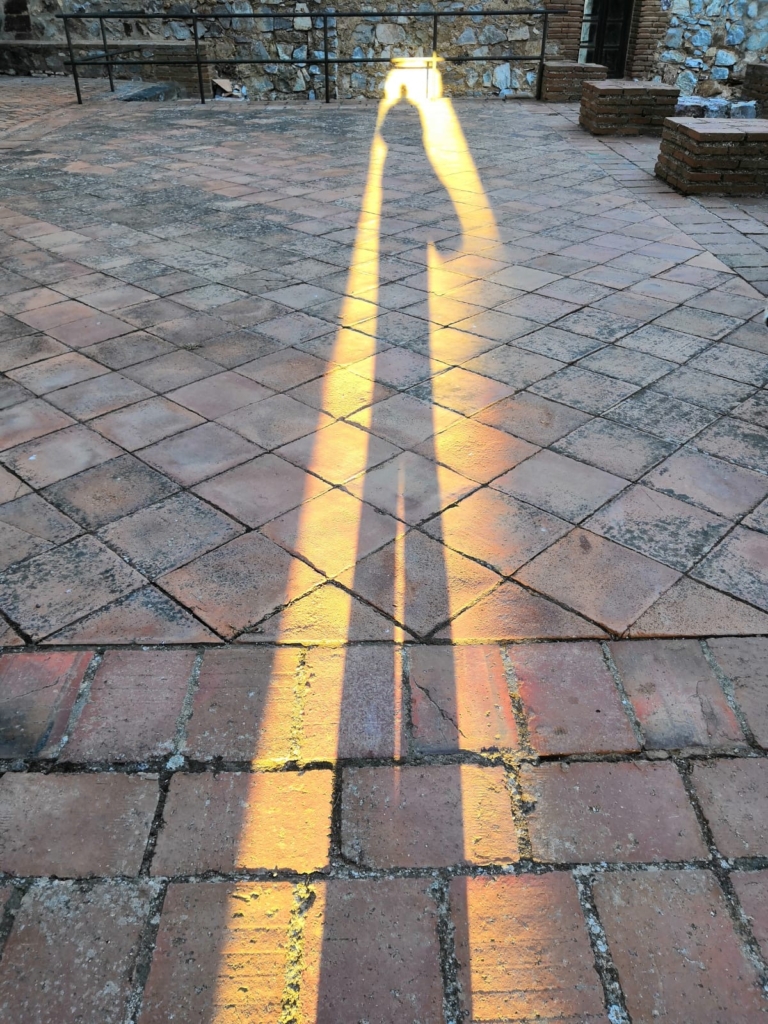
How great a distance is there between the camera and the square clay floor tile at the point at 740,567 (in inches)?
87.4

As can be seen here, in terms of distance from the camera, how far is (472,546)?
2393 mm

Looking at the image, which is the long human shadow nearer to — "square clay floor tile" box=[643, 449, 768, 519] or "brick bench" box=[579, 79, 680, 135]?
"square clay floor tile" box=[643, 449, 768, 519]

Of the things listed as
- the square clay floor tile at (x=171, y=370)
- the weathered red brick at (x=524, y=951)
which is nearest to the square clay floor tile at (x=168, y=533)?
the square clay floor tile at (x=171, y=370)

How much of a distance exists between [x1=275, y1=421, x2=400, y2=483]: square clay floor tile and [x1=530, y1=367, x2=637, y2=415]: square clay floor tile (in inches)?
31.9

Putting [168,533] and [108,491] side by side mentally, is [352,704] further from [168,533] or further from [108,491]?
[108,491]

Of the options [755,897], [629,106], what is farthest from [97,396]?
[629,106]

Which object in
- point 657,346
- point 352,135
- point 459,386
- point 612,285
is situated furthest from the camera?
point 352,135

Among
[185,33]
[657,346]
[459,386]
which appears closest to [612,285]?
[657,346]

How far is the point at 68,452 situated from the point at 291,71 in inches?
441

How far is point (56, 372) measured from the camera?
3.39 metres

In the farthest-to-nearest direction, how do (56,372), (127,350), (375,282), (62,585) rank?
1. (375,282)
2. (127,350)
3. (56,372)
4. (62,585)

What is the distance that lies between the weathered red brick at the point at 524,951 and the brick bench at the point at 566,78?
10808mm

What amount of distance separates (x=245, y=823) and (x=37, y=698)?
2.12 feet

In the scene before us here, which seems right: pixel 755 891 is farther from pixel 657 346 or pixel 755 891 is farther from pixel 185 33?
pixel 185 33
